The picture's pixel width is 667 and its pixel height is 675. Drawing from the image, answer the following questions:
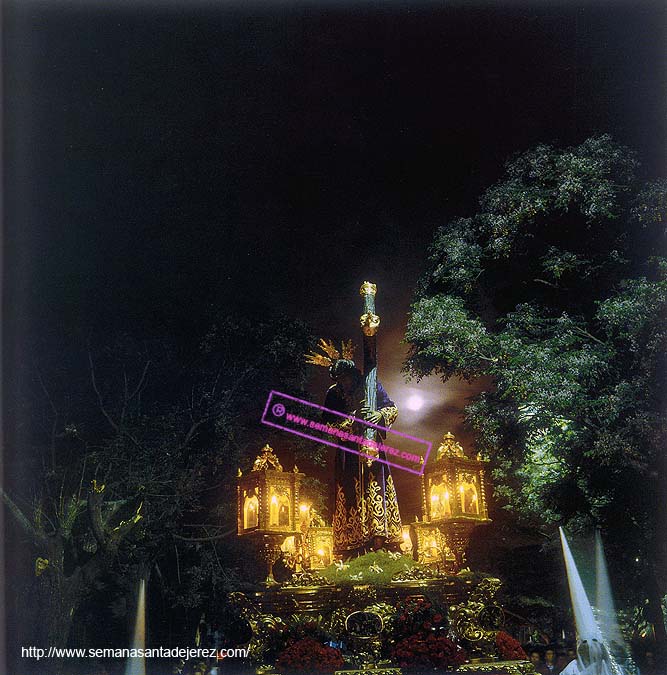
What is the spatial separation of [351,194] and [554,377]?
3.68m

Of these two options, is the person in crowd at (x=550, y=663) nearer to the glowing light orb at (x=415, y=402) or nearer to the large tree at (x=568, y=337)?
the large tree at (x=568, y=337)

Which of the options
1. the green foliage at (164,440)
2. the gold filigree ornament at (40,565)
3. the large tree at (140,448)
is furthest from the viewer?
the green foliage at (164,440)

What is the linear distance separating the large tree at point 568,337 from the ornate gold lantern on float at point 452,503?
1.71 ft

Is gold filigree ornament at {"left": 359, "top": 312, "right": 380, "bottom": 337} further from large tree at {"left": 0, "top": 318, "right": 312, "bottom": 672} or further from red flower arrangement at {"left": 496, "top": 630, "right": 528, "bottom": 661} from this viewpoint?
red flower arrangement at {"left": 496, "top": 630, "right": 528, "bottom": 661}

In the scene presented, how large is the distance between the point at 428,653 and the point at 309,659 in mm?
1355

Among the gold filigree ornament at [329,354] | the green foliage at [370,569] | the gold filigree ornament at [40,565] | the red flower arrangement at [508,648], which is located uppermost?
the gold filigree ornament at [329,354]

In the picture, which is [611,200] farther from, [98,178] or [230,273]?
[98,178]

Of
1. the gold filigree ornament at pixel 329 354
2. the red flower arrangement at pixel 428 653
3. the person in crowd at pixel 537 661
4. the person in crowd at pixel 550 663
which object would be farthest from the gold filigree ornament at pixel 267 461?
the person in crowd at pixel 550 663

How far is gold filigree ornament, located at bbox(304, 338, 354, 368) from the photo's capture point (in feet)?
33.5

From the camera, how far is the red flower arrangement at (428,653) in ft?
27.4

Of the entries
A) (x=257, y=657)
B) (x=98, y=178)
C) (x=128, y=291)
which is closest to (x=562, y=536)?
(x=257, y=657)

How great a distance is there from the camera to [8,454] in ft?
30.7

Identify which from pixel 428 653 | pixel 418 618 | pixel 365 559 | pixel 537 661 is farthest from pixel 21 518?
pixel 537 661

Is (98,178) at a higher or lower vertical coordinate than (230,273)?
higher
